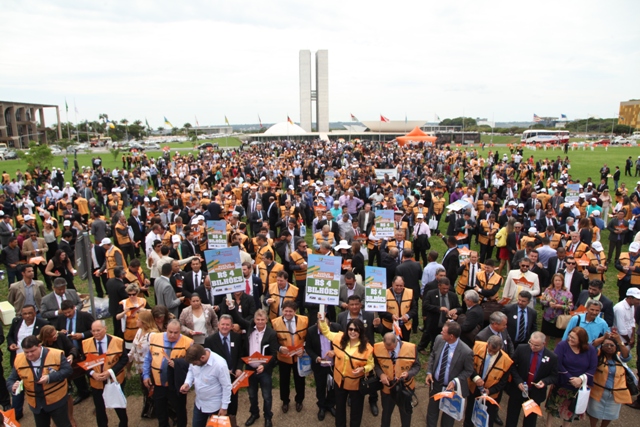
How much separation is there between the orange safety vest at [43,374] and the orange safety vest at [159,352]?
3.47 ft

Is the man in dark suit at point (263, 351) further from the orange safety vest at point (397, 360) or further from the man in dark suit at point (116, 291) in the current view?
the man in dark suit at point (116, 291)

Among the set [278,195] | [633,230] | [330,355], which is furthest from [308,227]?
[330,355]

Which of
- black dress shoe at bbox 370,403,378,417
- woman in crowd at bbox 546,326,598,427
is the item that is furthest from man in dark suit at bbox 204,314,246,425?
woman in crowd at bbox 546,326,598,427

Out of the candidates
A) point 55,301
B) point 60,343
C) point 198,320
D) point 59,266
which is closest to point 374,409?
point 198,320

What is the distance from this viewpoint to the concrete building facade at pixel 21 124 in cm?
7406

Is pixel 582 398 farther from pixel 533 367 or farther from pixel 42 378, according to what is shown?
pixel 42 378

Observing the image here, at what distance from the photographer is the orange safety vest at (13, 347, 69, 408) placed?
16.5 ft

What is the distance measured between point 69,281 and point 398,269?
24.3ft

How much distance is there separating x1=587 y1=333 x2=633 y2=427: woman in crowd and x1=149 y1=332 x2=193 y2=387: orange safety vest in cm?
513

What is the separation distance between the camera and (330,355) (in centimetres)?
550

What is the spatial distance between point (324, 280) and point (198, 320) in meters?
1.99

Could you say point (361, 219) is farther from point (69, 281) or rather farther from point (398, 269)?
point (69, 281)

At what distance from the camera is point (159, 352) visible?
5309 mm

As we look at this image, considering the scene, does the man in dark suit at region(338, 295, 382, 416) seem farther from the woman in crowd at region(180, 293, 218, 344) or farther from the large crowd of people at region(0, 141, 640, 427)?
the woman in crowd at region(180, 293, 218, 344)
